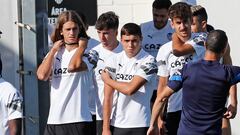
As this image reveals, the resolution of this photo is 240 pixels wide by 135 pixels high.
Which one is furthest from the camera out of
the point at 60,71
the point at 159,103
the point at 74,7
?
the point at 74,7

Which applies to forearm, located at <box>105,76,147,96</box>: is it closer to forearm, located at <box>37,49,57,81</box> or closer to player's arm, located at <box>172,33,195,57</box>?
player's arm, located at <box>172,33,195,57</box>

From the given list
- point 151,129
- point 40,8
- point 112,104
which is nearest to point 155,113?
point 151,129

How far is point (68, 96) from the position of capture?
6.06m

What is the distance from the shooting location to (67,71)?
19.9 feet

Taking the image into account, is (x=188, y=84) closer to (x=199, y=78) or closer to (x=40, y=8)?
(x=199, y=78)

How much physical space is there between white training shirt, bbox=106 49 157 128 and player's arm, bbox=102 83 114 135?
0.07m

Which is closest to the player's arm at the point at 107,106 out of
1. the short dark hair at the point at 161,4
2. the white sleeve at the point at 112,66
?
the white sleeve at the point at 112,66

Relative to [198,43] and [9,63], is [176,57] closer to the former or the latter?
[198,43]

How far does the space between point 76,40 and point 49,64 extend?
0.32m

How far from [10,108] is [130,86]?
1.37 m

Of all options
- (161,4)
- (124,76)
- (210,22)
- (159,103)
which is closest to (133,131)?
(124,76)

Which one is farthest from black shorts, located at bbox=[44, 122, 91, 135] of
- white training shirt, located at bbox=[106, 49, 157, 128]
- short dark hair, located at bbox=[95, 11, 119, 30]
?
short dark hair, located at bbox=[95, 11, 119, 30]

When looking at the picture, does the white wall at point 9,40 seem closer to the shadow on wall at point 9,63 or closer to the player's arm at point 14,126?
the shadow on wall at point 9,63

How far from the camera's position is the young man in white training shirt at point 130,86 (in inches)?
239
